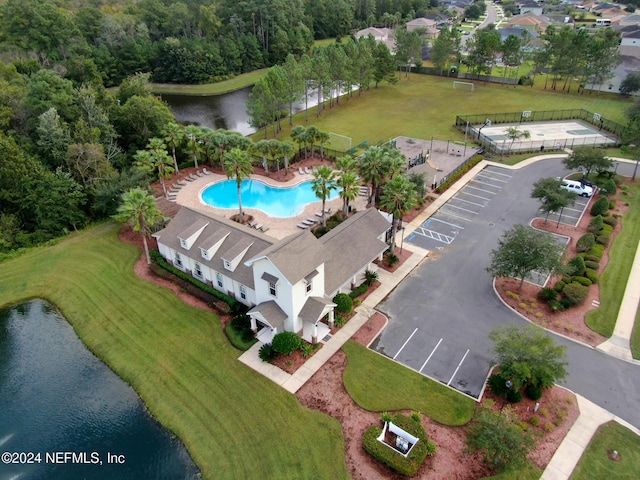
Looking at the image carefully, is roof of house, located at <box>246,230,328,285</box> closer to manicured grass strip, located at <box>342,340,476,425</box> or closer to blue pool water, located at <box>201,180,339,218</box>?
manicured grass strip, located at <box>342,340,476,425</box>

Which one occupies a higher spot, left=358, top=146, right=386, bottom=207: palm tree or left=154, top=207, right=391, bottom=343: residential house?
left=358, top=146, right=386, bottom=207: palm tree

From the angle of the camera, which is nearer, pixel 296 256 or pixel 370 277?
pixel 296 256

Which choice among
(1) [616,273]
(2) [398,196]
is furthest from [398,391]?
(1) [616,273]

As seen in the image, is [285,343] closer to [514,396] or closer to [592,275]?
[514,396]

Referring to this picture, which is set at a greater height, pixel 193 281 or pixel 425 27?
pixel 425 27

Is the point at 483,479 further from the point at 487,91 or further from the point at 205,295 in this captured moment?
the point at 487,91

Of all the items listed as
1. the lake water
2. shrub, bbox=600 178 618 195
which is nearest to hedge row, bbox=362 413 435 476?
the lake water

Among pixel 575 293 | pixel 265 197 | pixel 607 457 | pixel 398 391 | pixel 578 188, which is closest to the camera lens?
pixel 607 457

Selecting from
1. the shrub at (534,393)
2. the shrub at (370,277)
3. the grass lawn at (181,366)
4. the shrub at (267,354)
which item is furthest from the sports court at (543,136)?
the grass lawn at (181,366)
